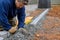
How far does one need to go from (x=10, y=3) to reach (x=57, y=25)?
3011 millimetres

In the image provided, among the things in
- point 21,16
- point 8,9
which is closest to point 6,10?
point 8,9

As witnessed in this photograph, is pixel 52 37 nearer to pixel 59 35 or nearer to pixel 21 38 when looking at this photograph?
pixel 59 35

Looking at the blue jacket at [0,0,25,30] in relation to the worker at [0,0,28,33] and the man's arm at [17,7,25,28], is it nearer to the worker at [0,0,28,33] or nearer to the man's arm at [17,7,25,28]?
the worker at [0,0,28,33]

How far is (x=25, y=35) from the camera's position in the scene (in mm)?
5727

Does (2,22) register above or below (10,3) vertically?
below

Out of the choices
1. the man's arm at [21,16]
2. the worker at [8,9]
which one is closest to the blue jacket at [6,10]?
the worker at [8,9]

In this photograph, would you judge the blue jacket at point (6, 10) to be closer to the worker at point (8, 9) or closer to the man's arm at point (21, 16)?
the worker at point (8, 9)

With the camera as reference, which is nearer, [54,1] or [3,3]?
[3,3]

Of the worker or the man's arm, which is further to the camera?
the man's arm

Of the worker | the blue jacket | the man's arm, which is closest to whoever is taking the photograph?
the worker

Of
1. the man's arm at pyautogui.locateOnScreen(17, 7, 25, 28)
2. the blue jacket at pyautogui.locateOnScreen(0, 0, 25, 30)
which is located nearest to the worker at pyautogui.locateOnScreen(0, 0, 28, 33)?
the blue jacket at pyautogui.locateOnScreen(0, 0, 25, 30)

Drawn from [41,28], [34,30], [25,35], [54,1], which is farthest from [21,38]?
[54,1]

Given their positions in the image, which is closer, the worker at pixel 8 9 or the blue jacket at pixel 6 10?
the worker at pixel 8 9

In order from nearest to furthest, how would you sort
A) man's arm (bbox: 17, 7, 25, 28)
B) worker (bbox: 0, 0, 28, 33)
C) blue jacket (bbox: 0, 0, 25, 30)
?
worker (bbox: 0, 0, 28, 33) < blue jacket (bbox: 0, 0, 25, 30) < man's arm (bbox: 17, 7, 25, 28)
